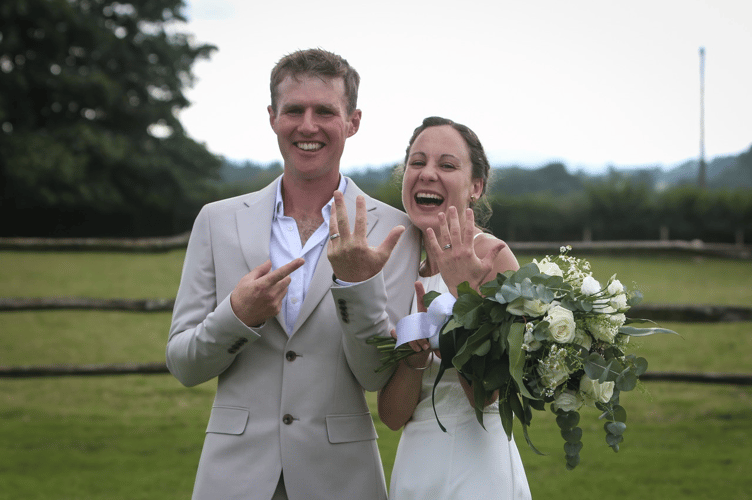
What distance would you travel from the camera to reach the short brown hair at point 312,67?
2.45m

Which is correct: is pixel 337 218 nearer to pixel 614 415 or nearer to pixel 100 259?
pixel 614 415

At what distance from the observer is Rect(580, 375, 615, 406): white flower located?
7.06ft

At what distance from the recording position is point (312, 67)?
2.45m

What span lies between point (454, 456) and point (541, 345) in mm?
636

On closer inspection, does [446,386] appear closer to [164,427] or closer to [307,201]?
[307,201]

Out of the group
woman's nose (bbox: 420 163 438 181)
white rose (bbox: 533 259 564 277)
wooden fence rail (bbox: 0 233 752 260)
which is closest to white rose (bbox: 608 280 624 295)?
white rose (bbox: 533 259 564 277)

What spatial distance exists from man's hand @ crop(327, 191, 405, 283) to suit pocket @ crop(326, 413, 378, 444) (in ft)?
1.77

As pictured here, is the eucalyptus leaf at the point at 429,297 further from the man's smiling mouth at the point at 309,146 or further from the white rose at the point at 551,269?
the man's smiling mouth at the point at 309,146

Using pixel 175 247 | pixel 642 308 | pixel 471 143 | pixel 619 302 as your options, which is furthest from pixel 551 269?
pixel 175 247

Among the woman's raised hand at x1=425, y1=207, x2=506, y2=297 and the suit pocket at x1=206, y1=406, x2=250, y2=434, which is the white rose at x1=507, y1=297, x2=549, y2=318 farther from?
the suit pocket at x1=206, y1=406, x2=250, y2=434

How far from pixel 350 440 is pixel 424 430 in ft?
1.07

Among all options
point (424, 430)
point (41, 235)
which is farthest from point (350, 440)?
point (41, 235)

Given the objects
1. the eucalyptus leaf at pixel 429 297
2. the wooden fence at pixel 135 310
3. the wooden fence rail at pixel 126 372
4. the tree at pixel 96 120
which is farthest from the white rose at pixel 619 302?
the tree at pixel 96 120

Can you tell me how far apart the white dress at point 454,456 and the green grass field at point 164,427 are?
69 centimetres
